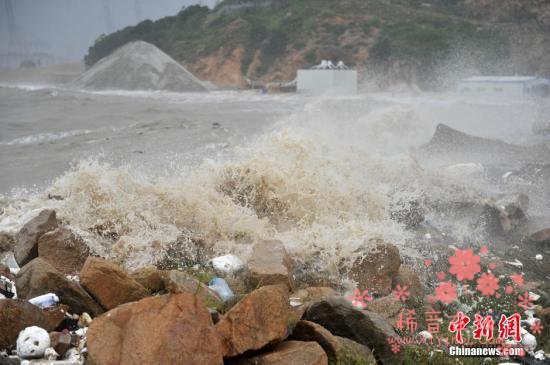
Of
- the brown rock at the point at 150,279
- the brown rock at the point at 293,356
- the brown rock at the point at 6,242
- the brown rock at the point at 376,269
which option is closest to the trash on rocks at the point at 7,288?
the brown rock at the point at 150,279

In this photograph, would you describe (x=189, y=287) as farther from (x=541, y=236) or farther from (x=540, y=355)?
(x=541, y=236)

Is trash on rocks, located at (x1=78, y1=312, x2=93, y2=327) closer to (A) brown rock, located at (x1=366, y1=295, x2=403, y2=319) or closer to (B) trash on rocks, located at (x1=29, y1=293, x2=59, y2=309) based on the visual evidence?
(B) trash on rocks, located at (x1=29, y1=293, x2=59, y2=309)

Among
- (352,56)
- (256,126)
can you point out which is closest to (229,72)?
(352,56)

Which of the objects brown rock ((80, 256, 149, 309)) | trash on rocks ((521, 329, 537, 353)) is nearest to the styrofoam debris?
trash on rocks ((521, 329, 537, 353))

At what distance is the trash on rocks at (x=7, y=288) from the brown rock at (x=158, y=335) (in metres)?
1.11

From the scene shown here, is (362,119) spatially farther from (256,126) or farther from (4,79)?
(4,79)

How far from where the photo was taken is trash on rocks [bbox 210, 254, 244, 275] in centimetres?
454

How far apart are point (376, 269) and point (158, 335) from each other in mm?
2480

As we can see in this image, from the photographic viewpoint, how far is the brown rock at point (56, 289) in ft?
10.7

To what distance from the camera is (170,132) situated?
42.3 feet

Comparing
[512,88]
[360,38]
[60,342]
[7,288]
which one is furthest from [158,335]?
[360,38]

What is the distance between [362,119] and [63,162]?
7.46 m

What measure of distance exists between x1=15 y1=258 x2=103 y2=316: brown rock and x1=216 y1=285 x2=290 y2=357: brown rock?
3.07 ft

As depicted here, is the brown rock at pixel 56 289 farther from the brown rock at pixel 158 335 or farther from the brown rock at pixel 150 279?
the brown rock at pixel 158 335
